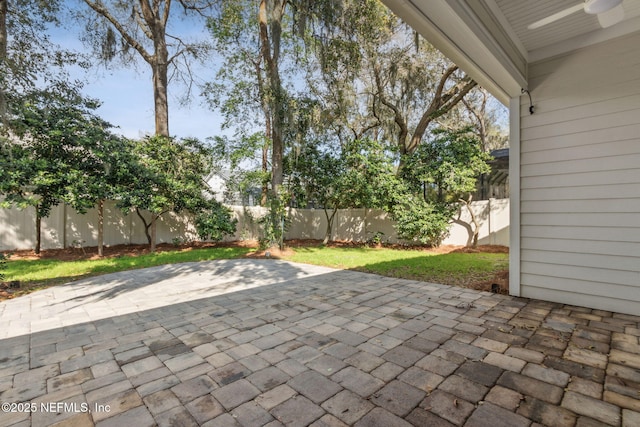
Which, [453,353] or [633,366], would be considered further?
[453,353]

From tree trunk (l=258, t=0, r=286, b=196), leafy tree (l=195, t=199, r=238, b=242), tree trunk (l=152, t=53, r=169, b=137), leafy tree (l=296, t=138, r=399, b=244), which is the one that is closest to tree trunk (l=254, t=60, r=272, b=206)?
tree trunk (l=258, t=0, r=286, b=196)

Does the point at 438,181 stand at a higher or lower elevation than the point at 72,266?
higher

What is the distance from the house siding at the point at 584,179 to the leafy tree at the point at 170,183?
6.36 m

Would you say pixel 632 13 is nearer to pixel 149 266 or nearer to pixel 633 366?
pixel 633 366

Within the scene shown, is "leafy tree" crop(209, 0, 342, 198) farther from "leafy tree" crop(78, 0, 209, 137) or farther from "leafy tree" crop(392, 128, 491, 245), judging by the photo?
"leafy tree" crop(392, 128, 491, 245)

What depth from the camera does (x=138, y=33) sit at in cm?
828

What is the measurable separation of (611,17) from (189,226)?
8.72m

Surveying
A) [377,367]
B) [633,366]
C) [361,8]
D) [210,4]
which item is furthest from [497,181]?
[210,4]

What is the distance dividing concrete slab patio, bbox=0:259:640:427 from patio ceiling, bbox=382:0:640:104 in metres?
2.00

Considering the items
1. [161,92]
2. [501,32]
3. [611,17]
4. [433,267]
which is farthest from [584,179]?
[161,92]

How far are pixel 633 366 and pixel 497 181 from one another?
340 inches

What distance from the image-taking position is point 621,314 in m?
2.59

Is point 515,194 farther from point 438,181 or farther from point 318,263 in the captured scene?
point 438,181

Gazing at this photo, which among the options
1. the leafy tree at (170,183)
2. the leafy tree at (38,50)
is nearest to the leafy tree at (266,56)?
the leafy tree at (170,183)
